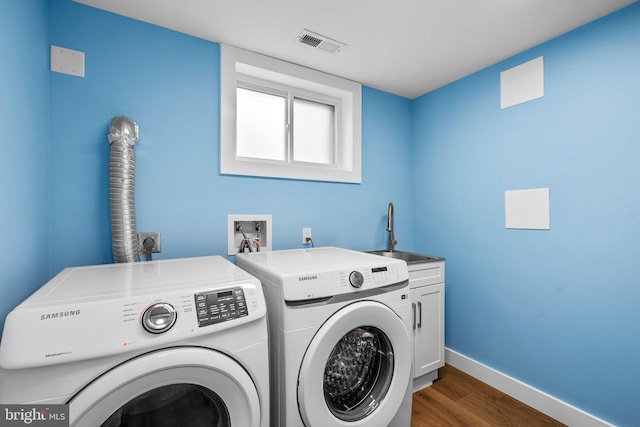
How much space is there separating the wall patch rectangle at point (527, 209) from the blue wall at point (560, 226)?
0.13 ft

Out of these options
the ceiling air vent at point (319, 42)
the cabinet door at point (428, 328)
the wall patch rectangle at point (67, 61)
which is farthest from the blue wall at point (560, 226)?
the wall patch rectangle at point (67, 61)

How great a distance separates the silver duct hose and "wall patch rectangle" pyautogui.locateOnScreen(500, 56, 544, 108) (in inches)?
92.8

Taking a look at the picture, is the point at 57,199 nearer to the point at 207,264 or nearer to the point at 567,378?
the point at 207,264

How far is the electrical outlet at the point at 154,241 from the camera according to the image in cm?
154

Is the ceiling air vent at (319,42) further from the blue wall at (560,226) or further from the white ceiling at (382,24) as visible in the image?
the blue wall at (560,226)

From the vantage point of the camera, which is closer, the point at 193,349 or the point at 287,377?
the point at 193,349

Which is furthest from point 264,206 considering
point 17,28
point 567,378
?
point 567,378

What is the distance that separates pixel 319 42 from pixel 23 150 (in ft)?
5.11

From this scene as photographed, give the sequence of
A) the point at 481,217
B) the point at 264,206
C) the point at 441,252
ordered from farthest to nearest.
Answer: the point at 441,252
the point at 481,217
the point at 264,206

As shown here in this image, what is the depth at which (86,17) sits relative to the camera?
1440 mm

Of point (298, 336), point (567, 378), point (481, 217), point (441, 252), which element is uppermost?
point (481, 217)

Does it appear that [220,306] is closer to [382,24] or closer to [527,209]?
[382,24]

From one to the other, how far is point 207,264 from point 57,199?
32.2 inches

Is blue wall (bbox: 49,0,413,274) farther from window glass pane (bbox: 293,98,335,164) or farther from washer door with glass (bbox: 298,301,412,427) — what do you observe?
washer door with glass (bbox: 298,301,412,427)
